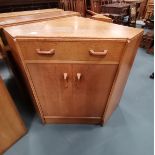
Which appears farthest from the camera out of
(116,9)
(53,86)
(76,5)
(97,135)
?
(116,9)

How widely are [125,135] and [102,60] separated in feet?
2.81

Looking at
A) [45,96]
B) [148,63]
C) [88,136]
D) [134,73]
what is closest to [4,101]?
[45,96]

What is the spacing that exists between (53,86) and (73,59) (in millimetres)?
307

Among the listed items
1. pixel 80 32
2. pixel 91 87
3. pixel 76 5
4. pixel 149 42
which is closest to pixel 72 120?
pixel 91 87

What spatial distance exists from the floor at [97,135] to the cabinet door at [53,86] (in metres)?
0.20

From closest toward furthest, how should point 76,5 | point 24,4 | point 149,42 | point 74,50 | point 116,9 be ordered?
point 74,50
point 24,4
point 149,42
point 76,5
point 116,9

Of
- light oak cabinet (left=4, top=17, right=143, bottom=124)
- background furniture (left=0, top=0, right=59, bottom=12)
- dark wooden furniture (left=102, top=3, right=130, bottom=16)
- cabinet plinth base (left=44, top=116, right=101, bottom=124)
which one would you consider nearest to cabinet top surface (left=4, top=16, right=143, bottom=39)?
light oak cabinet (left=4, top=17, right=143, bottom=124)

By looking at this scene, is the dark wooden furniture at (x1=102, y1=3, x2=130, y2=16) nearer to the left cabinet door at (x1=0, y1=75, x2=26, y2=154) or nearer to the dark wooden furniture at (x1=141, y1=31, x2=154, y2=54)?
the dark wooden furniture at (x1=141, y1=31, x2=154, y2=54)

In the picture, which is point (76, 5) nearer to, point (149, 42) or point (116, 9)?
point (116, 9)

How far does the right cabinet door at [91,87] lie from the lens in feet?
3.17

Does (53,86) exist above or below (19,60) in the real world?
below

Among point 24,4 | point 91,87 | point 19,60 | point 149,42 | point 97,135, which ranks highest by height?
point 24,4

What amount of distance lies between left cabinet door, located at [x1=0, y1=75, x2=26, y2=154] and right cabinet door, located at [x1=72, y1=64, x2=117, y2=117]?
0.49 meters

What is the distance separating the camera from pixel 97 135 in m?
1.35
